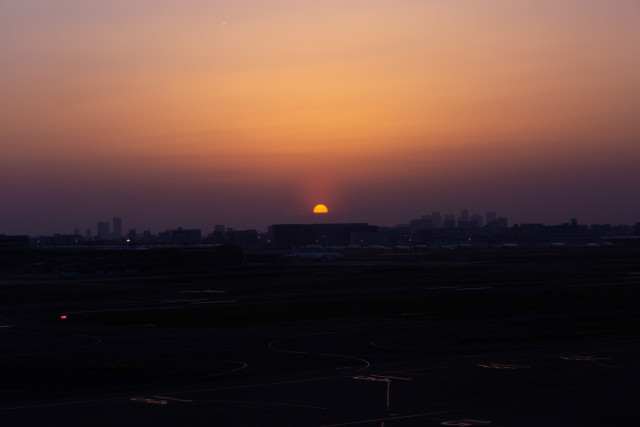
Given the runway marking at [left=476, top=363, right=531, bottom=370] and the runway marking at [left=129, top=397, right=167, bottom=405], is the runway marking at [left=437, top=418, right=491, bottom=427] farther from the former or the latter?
the runway marking at [left=476, top=363, right=531, bottom=370]

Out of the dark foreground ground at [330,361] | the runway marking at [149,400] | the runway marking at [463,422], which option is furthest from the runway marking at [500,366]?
the runway marking at [149,400]

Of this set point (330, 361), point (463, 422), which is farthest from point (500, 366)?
point (463, 422)

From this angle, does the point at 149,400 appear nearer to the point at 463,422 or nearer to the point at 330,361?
the point at 330,361

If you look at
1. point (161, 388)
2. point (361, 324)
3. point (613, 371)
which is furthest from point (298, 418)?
point (361, 324)

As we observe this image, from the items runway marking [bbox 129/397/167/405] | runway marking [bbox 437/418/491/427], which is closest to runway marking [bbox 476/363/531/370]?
runway marking [bbox 437/418/491/427]

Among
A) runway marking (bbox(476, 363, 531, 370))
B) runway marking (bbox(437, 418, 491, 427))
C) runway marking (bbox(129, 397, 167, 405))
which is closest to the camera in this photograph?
runway marking (bbox(437, 418, 491, 427))

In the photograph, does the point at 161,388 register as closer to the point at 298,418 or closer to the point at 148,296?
the point at 298,418

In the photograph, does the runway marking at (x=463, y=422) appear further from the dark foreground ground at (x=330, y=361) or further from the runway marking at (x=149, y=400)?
the runway marking at (x=149, y=400)

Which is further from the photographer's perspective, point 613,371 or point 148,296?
point 148,296
